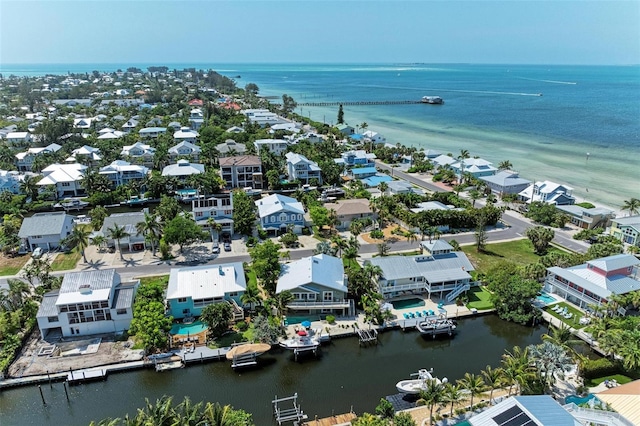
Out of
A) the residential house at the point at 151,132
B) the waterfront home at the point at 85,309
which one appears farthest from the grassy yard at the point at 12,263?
the residential house at the point at 151,132

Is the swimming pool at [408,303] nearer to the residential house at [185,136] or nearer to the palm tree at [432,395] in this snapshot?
the palm tree at [432,395]

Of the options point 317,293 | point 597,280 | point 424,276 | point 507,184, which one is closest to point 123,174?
point 317,293

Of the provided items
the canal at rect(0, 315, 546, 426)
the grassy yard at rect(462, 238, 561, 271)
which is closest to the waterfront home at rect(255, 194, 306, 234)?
the grassy yard at rect(462, 238, 561, 271)

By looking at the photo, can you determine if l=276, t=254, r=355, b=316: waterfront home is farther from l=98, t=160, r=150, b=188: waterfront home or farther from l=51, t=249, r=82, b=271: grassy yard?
A: l=98, t=160, r=150, b=188: waterfront home

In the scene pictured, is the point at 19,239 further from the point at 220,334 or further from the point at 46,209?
the point at 220,334

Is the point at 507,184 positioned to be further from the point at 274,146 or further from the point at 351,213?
the point at 274,146
